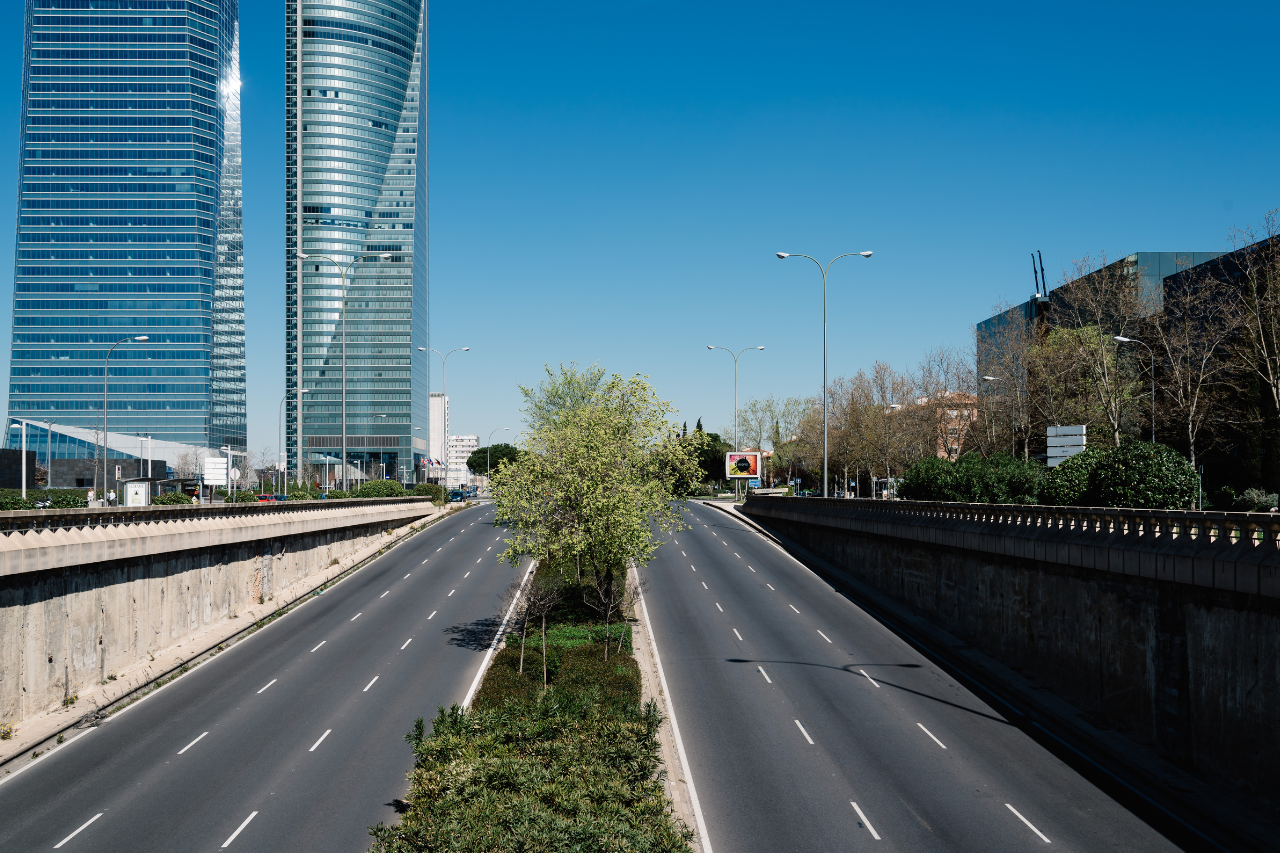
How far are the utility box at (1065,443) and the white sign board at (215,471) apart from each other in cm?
4962

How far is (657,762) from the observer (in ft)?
59.5

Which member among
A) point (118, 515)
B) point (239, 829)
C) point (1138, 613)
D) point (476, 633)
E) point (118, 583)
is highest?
point (118, 515)

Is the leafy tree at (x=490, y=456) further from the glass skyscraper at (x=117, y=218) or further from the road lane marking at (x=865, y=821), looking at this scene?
the road lane marking at (x=865, y=821)

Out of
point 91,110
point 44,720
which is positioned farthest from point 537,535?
point 91,110

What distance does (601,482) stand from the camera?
120 feet

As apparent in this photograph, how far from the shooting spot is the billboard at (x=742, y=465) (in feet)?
326

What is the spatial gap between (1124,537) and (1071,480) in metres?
11.9

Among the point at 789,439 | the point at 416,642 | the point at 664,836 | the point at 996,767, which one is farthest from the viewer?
the point at 789,439

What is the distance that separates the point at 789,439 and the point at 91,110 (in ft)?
538

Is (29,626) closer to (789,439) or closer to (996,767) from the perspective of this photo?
(996,767)

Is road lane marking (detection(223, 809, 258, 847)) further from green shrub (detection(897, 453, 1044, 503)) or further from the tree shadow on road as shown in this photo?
green shrub (detection(897, 453, 1044, 503))

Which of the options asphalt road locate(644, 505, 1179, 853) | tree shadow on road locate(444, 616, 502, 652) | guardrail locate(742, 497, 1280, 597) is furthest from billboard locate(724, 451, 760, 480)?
tree shadow on road locate(444, 616, 502, 652)

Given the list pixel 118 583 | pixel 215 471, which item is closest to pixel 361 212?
pixel 215 471

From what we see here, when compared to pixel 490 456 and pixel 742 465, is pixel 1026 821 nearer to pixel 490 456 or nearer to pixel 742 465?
pixel 742 465
